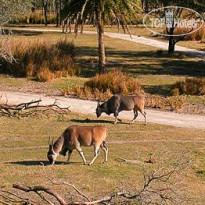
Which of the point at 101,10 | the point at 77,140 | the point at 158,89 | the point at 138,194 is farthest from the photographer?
the point at 101,10

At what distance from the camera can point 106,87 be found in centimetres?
2950

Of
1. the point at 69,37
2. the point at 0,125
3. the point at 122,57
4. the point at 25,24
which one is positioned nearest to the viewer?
the point at 0,125

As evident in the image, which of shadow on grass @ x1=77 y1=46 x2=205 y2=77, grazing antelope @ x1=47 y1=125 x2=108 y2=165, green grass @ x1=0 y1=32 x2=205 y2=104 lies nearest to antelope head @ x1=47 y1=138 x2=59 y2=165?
grazing antelope @ x1=47 y1=125 x2=108 y2=165

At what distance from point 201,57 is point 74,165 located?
3083 centimetres

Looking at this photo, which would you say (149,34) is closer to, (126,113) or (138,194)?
(126,113)

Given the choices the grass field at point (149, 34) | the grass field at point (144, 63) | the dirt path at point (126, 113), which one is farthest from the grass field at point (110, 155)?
the grass field at point (149, 34)

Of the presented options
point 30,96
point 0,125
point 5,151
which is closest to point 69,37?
point 30,96

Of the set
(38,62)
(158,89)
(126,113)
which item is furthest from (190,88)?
(38,62)

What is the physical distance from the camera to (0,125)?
21.6 m

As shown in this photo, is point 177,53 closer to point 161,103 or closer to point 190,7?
point 190,7

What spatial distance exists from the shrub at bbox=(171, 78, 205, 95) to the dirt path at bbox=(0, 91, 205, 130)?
4.06 m

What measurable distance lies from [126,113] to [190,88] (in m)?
5.72

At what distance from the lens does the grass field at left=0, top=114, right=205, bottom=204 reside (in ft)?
46.1

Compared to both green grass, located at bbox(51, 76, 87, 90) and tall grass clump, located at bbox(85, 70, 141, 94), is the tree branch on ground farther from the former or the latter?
green grass, located at bbox(51, 76, 87, 90)
